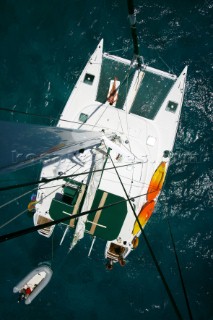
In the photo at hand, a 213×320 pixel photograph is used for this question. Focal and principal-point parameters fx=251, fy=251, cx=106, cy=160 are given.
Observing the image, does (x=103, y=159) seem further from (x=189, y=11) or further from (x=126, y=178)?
(x=189, y=11)

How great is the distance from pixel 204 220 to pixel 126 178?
420cm

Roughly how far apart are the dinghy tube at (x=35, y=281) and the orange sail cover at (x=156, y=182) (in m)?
5.05

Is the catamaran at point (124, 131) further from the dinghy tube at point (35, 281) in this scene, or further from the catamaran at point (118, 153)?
the dinghy tube at point (35, 281)

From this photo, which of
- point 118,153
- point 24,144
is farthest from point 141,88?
point 24,144

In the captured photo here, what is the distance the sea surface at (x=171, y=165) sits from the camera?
405 inches

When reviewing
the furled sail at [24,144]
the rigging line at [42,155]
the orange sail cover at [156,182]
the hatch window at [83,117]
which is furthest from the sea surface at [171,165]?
the furled sail at [24,144]

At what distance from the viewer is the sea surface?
33.8ft

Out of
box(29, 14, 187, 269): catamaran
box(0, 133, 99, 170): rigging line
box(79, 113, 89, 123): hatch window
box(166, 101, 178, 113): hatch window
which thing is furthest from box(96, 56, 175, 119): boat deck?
box(0, 133, 99, 170): rigging line

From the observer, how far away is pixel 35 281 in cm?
958

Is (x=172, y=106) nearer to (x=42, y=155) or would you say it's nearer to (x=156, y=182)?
(x=156, y=182)

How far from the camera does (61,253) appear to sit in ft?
36.4

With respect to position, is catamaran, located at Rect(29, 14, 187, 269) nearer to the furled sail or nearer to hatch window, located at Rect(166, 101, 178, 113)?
hatch window, located at Rect(166, 101, 178, 113)

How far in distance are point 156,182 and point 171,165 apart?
1.87 m

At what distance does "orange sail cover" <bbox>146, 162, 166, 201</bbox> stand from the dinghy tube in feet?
16.6
